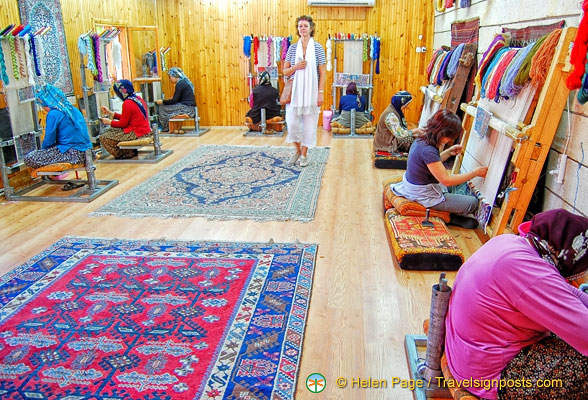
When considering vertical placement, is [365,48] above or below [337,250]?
above

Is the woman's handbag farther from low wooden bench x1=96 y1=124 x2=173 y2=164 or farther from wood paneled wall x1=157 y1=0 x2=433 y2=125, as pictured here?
wood paneled wall x1=157 y1=0 x2=433 y2=125

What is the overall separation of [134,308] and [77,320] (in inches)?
11.6

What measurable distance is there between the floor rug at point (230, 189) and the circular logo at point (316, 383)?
2.00 metres

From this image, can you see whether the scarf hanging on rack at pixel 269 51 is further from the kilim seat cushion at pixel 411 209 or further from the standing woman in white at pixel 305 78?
the kilim seat cushion at pixel 411 209

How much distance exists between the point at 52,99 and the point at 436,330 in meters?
4.21

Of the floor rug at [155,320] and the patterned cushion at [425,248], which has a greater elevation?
the patterned cushion at [425,248]

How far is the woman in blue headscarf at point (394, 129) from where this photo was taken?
18.1 feet

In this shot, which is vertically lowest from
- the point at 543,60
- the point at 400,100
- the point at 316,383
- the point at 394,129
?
the point at 316,383

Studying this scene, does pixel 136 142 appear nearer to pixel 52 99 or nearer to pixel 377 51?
pixel 52 99

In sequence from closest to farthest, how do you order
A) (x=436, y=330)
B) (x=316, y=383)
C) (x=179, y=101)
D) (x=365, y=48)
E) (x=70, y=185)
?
(x=436, y=330)
(x=316, y=383)
(x=70, y=185)
(x=179, y=101)
(x=365, y=48)

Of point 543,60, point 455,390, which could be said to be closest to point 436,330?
point 455,390

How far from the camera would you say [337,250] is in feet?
11.3

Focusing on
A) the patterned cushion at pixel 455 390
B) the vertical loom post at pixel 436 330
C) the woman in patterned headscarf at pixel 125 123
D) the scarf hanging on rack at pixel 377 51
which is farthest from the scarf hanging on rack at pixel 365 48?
the patterned cushion at pixel 455 390

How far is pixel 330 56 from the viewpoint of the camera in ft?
28.0
